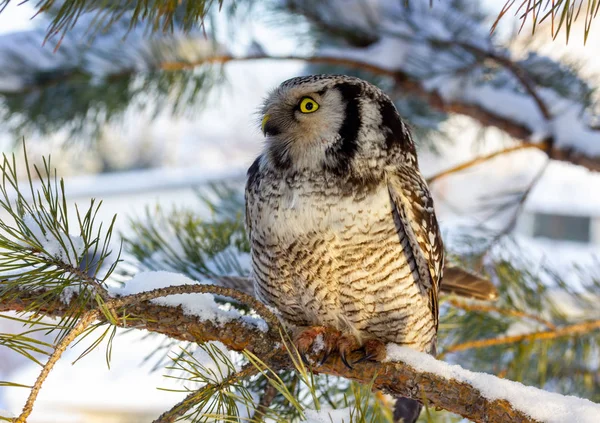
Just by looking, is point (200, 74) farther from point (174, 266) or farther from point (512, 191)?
point (512, 191)

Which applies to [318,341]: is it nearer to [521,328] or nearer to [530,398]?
[530,398]

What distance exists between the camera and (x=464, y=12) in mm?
2502

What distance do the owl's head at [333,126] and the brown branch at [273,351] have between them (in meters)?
0.42

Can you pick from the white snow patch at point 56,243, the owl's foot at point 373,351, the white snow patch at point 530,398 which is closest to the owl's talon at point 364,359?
the owl's foot at point 373,351

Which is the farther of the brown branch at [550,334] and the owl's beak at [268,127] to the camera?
the brown branch at [550,334]

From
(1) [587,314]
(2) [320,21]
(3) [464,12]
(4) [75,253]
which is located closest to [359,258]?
(4) [75,253]

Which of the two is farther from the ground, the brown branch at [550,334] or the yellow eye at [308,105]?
the yellow eye at [308,105]

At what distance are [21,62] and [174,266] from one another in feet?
3.66

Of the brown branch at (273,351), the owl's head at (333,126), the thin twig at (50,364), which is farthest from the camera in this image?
the owl's head at (333,126)

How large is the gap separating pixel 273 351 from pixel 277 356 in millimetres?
64

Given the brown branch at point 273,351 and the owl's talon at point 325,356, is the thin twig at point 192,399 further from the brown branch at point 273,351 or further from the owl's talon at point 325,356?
the owl's talon at point 325,356

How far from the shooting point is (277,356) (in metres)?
1.05

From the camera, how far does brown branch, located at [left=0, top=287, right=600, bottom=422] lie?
2.88 ft

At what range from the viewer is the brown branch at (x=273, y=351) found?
0.88m
